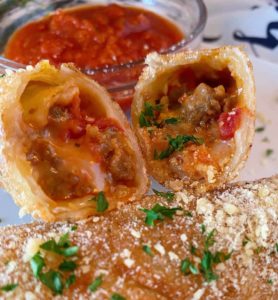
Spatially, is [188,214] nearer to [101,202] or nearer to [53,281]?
[101,202]

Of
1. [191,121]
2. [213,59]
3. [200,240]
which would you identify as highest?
[213,59]

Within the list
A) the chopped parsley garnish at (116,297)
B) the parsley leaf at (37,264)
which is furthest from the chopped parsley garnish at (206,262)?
the parsley leaf at (37,264)

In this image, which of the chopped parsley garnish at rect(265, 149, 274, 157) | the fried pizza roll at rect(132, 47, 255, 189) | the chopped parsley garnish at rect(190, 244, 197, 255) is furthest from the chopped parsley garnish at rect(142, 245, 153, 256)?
the chopped parsley garnish at rect(265, 149, 274, 157)

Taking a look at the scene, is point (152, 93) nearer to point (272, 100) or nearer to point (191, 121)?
point (191, 121)

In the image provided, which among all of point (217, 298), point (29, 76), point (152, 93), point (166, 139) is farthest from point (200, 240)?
point (29, 76)

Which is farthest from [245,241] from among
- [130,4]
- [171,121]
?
[130,4]

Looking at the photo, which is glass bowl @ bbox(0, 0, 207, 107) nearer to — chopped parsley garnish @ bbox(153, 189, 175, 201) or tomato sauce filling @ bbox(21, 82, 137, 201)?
tomato sauce filling @ bbox(21, 82, 137, 201)
